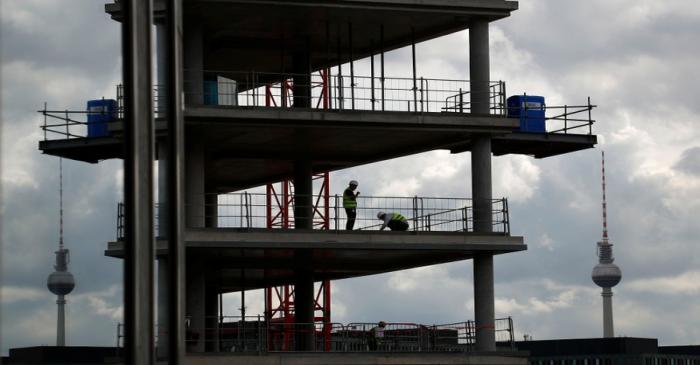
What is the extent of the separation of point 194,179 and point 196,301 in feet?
12.8

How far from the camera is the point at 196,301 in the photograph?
149 ft

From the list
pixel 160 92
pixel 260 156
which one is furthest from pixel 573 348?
pixel 160 92

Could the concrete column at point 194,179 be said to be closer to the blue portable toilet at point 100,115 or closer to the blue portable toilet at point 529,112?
the blue portable toilet at point 100,115

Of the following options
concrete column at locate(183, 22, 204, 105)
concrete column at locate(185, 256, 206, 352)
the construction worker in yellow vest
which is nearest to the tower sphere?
concrete column at locate(185, 256, 206, 352)

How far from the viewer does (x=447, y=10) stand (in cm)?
4603

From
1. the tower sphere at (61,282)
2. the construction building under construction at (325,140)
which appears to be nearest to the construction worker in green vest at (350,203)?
the construction building under construction at (325,140)

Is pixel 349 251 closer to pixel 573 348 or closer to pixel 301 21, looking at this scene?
pixel 301 21

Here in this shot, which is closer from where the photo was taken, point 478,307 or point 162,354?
point 162,354

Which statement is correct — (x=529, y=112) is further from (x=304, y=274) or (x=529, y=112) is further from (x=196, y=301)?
(x=196, y=301)

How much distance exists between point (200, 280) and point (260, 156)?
7501 mm

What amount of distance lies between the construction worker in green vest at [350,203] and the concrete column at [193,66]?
5497 mm

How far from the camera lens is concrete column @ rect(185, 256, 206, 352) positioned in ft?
147

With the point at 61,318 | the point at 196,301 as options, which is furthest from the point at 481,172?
the point at 61,318

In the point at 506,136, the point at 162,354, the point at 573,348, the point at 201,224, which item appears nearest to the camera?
the point at 162,354
